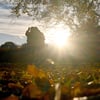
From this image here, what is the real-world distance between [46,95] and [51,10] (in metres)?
16.5

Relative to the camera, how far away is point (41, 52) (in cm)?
1922

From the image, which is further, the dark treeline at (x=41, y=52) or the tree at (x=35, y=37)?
the tree at (x=35, y=37)

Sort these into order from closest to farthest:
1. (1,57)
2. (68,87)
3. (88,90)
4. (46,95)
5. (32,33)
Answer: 1. (46,95)
2. (68,87)
3. (88,90)
4. (1,57)
5. (32,33)

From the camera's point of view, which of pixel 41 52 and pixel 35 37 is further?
pixel 35 37

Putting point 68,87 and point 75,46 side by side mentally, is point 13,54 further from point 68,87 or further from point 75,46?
point 68,87

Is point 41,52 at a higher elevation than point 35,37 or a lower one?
lower

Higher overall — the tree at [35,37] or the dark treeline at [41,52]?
the tree at [35,37]

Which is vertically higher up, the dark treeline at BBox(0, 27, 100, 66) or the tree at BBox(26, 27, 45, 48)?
the tree at BBox(26, 27, 45, 48)

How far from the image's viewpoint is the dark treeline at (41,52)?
58.5 feet

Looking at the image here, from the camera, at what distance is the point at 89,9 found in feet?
52.1

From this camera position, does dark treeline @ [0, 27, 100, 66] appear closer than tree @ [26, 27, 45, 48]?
Yes

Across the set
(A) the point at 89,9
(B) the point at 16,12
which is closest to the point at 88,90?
(A) the point at 89,9

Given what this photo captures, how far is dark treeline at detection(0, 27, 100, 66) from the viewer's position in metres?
17.8

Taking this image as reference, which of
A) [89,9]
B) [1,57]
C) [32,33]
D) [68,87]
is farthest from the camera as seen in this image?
[32,33]
